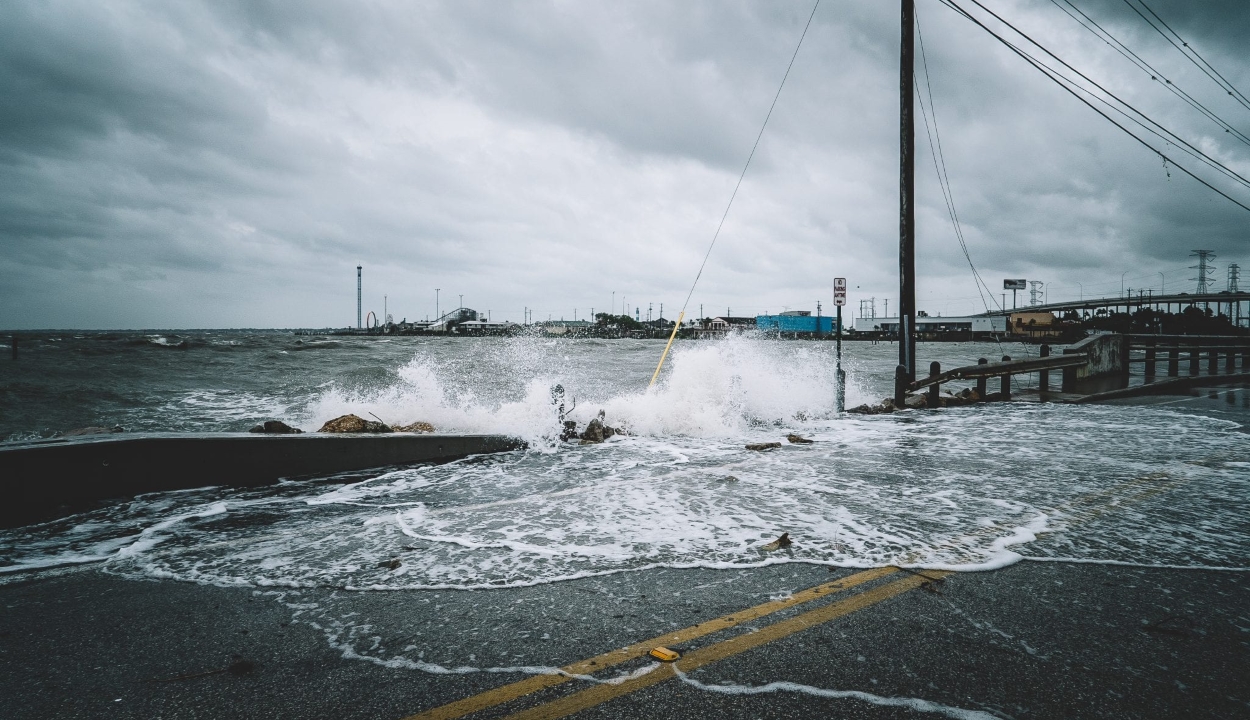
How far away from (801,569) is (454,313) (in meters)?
204

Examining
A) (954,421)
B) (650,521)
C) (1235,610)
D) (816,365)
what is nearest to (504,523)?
(650,521)

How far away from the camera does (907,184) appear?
13.5 m

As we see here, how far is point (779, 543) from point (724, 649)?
1633 millimetres

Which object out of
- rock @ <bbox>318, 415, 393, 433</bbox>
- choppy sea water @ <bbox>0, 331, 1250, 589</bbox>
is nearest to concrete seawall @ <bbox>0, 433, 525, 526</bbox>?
choppy sea water @ <bbox>0, 331, 1250, 589</bbox>

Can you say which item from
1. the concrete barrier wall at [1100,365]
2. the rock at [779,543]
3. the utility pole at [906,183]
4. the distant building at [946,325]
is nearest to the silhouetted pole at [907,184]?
the utility pole at [906,183]

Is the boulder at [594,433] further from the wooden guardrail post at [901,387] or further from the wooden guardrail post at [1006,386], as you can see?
the wooden guardrail post at [1006,386]

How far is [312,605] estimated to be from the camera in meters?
3.25

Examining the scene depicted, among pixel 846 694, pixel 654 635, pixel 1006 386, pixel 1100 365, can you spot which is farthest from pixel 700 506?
pixel 1100 365

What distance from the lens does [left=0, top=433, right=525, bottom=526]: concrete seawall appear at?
17.1 feet

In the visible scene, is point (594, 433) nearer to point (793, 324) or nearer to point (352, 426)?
point (352, 426)

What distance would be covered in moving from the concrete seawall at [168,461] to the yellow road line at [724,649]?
5.72 metres

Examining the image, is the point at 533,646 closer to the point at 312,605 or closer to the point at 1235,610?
the point at 312,605

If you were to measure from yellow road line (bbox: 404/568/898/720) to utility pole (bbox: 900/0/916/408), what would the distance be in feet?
36.9

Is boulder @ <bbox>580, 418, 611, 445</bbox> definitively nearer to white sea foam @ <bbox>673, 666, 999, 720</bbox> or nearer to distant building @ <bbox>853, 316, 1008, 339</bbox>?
white sea foam @ <bbox>673, 666, 999, 720</bbox>
